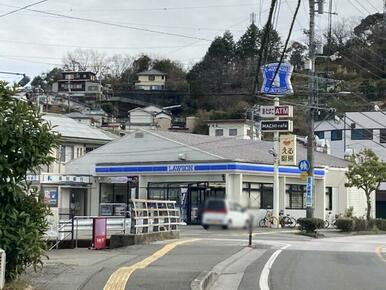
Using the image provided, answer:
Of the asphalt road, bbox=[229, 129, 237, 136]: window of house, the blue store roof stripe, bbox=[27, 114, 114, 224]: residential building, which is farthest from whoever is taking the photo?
bbox=[229, 129, 237, 136]: window of house

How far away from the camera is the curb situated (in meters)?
14.1

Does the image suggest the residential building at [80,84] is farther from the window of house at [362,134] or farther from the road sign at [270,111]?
the road sign at [270,111]

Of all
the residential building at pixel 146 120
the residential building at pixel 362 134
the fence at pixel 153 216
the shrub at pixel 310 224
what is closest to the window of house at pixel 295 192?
the shrub at pixel 310 224

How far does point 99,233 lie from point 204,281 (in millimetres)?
11601

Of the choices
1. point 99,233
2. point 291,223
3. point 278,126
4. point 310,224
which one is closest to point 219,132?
point 291,223

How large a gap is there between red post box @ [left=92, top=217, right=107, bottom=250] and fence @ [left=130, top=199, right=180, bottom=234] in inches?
46.5

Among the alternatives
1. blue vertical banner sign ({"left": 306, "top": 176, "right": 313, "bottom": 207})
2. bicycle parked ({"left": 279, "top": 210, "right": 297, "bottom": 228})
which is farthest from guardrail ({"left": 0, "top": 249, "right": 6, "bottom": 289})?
bicycle parked ({"left": 279, "top": 210, "right": 297, "bottom": 228})

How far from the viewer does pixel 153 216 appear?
27484 millimetres

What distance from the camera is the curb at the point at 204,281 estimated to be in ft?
46.1

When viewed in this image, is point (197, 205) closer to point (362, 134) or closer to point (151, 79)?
point (151, 79)

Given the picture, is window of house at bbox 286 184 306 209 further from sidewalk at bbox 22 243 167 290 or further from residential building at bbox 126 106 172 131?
residential building at bbox 126 106 172 131

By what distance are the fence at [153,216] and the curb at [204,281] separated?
9138 millimetres

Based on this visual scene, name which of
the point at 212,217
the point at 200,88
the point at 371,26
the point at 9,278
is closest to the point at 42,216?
the point at 9,278

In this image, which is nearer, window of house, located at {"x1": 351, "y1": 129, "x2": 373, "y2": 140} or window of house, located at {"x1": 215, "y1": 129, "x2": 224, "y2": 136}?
window of house, located at {"x1": 215, "y1": 129, "x2": 224, "y2": 136}
